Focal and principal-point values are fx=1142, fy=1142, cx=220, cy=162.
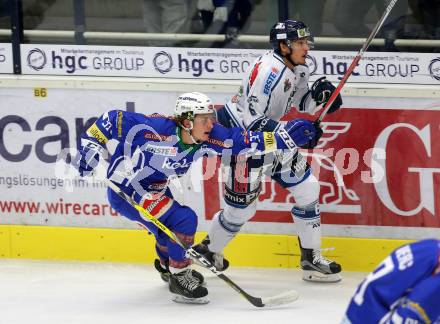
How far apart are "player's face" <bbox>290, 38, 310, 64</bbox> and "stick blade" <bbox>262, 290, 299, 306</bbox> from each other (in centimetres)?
117

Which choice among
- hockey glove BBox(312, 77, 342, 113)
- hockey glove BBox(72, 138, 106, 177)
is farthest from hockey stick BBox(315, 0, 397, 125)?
hockey glove BBox(72, 138, 106, 177)

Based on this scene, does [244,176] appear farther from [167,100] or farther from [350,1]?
[350,1]

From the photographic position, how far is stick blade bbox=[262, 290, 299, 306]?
547cm

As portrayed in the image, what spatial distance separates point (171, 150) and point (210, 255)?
0.76 meters

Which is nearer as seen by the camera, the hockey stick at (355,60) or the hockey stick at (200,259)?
the hockey stick at (200,259)

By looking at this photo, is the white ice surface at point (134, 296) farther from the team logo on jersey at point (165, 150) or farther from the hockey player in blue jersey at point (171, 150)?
the team logo on jersey at point (165, 150)

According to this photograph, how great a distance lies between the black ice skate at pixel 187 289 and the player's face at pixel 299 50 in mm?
1198

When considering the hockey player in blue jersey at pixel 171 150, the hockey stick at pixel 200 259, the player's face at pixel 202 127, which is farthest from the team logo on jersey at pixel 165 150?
the hockey stick at pixel 200 259

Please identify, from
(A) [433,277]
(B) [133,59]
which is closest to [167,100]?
(B) [133,59]

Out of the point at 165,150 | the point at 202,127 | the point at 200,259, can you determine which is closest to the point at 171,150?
the point at 165,150

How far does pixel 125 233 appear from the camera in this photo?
640cm

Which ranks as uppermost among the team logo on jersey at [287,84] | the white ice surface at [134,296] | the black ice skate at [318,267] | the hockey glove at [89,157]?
the team logo on jersey at [287,84]

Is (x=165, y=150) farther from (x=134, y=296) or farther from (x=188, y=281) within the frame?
(x=134, y=296)

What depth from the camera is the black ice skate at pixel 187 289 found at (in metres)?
5.59
